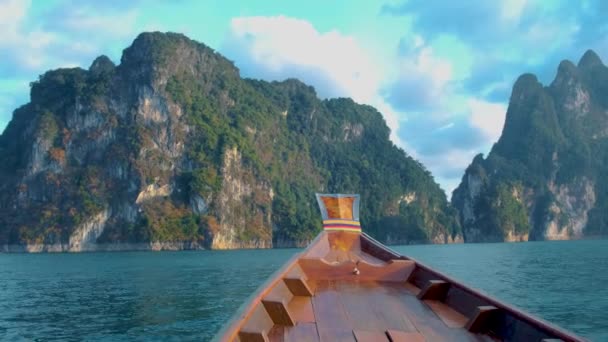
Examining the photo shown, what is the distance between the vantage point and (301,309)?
5.76 m

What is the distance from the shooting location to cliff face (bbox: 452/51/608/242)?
155250 millimetres

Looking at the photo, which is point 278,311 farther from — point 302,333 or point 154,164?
point 154,164

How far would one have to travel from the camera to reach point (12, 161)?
12181 centimetres

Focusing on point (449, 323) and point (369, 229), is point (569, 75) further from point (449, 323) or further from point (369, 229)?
point (449, 323)

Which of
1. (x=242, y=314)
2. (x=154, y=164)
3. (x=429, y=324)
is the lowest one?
(x=429, y=324)

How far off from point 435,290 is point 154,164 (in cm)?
11450

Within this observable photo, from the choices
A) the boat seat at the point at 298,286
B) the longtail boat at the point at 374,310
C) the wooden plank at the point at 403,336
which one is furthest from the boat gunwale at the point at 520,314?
the boat seat at the point at 298,286

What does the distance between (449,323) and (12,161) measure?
440 ft

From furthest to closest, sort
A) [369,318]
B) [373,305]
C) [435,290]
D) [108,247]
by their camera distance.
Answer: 1. [108,247]
2. [435,290]
3. [373,305]
4. [369,318]

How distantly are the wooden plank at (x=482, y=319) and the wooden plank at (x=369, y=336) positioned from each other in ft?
2.79

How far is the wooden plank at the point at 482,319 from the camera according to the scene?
4.98 m

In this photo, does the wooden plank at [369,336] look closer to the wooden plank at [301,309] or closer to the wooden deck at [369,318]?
the wooden deck at [369,318]

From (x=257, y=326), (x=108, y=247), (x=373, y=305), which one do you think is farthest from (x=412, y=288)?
(x=108, y=247)

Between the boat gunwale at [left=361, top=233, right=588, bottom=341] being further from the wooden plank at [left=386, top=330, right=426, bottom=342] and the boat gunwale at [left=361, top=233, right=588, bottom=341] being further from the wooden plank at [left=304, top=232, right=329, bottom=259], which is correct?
the wooden plank at [left=304, top=232, right=329, bottom=259]
